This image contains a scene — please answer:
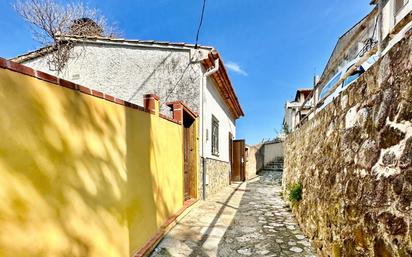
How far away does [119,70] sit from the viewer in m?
7.98

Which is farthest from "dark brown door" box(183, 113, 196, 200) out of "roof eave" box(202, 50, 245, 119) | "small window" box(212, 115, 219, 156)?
"small window" box(212, 115, 219, 156)

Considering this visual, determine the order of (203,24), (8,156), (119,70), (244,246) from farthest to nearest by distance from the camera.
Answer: (119,70)
(203,24)
(244,246)
(8,156)

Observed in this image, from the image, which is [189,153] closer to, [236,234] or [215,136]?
[215,136]

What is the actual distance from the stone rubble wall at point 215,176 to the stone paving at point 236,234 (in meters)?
1.35

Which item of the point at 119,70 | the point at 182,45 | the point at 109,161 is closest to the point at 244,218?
the point at 109,161

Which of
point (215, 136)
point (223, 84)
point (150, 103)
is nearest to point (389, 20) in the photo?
point (150, 103)

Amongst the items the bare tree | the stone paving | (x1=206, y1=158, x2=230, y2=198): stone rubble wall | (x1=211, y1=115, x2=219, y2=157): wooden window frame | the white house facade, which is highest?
the bare tree

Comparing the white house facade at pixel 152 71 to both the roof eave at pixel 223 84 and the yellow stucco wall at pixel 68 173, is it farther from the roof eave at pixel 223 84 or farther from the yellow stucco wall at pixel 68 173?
the yellow stucco wall at pixel 68 173

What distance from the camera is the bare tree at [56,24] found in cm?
855

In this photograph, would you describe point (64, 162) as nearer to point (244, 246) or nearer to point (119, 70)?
point (244, 246)

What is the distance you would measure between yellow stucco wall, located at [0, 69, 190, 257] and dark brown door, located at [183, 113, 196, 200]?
3.07 meters

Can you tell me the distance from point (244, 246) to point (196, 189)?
331cm

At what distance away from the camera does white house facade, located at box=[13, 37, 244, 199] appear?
7539 mm

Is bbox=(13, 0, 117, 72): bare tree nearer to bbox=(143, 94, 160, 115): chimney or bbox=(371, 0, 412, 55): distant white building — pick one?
bbox=(143, 94, 160, 115): chimney
